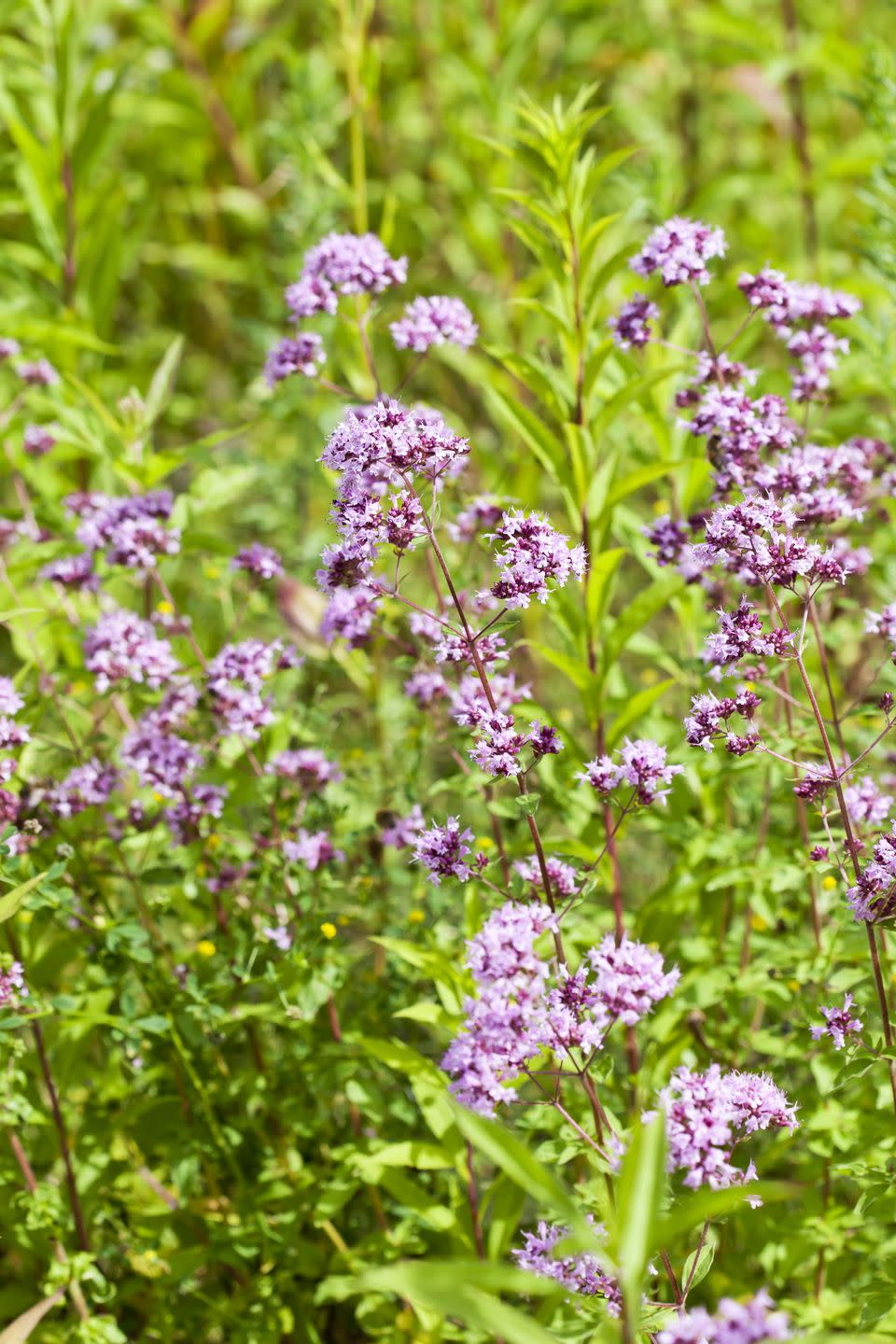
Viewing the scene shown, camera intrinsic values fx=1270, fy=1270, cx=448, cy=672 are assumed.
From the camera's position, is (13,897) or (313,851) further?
(313,851)

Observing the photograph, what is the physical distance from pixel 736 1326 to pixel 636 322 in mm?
1862

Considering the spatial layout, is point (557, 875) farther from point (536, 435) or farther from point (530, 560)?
point (536, 435)

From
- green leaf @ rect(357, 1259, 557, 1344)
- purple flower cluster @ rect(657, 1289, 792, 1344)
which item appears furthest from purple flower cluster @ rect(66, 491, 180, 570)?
purple flower cluster @ rect(657, 1289, 792, 1344)

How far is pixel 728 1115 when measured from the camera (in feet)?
5.91

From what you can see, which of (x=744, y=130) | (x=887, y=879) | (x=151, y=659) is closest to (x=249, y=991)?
(x=151, y=659)

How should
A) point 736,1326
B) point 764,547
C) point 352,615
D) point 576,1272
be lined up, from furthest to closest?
1. point 352,615
2. point 764,547
3. point 576,1272
4. point 736,1326

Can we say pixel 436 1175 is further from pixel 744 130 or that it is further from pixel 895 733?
pixel 744 130

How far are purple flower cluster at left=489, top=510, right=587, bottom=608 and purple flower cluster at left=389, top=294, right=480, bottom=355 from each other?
889 mm

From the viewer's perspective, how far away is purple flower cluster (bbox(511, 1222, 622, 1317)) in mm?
1854

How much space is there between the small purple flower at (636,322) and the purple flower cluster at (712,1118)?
4.70ft

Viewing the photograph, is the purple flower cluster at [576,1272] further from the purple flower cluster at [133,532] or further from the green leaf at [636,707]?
the purple flower cluster at [133,532]

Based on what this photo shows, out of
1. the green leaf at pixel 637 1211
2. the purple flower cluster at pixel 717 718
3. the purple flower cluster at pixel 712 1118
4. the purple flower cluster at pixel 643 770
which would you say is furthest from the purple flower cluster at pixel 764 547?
the green leaf at pixel 637 1211

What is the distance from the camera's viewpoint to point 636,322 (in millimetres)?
2574

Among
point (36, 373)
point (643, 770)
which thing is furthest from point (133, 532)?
point (643, 770)
